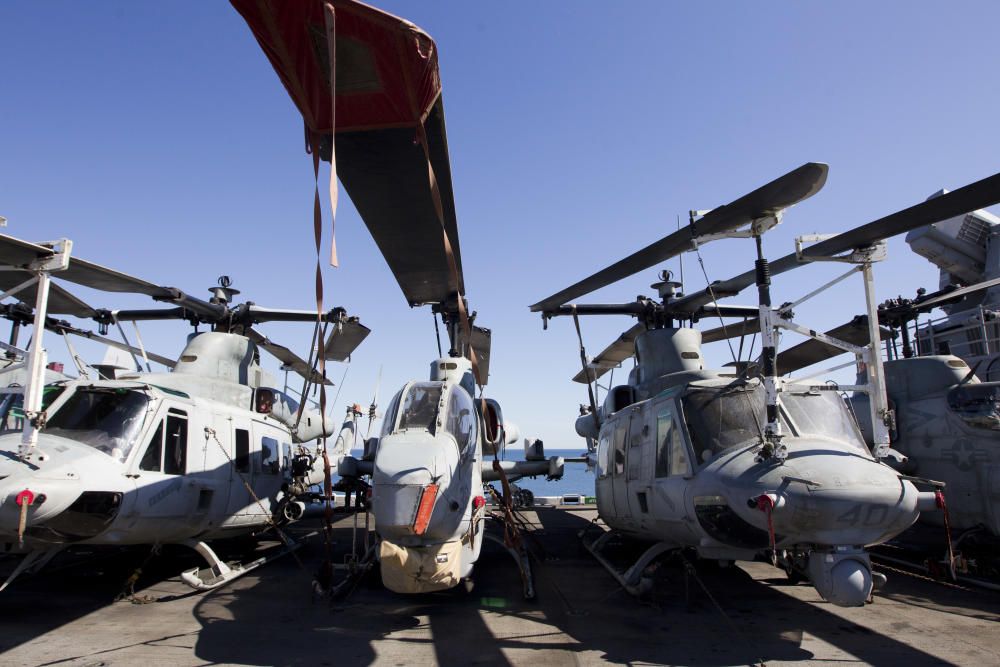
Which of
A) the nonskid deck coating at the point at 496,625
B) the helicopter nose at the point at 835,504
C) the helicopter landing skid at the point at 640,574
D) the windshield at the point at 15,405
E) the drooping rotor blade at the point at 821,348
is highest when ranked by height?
the drooping rotor blade at the point at 821,348

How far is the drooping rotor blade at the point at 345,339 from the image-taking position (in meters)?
11.1

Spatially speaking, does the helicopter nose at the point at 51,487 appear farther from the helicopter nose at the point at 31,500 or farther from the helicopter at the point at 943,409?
the helicopter at the point at 943,409

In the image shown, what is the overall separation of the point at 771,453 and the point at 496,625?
3.16 meters

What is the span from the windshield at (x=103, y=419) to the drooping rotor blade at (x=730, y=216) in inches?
228

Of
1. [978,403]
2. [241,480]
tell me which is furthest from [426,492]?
[978,403]

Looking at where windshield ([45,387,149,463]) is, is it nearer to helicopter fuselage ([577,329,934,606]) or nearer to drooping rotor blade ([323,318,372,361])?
drooping rotor blade ([323,318,372,361])

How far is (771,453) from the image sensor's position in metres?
5.48

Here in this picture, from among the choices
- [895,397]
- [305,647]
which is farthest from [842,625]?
[895,397]

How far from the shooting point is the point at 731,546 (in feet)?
18.9

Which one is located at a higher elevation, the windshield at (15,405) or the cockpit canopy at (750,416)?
the windshield at (15,405)

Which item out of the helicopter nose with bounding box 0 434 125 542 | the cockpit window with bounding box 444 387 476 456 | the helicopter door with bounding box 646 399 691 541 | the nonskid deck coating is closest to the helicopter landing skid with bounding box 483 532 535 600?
the nonskid deck coating

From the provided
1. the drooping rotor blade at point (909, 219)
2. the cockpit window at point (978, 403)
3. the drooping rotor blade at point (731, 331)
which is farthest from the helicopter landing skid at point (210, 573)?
the cockpit window at point (978, 403)

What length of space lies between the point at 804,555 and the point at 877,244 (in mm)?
3366

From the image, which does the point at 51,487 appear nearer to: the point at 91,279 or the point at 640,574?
the point at 91,279
